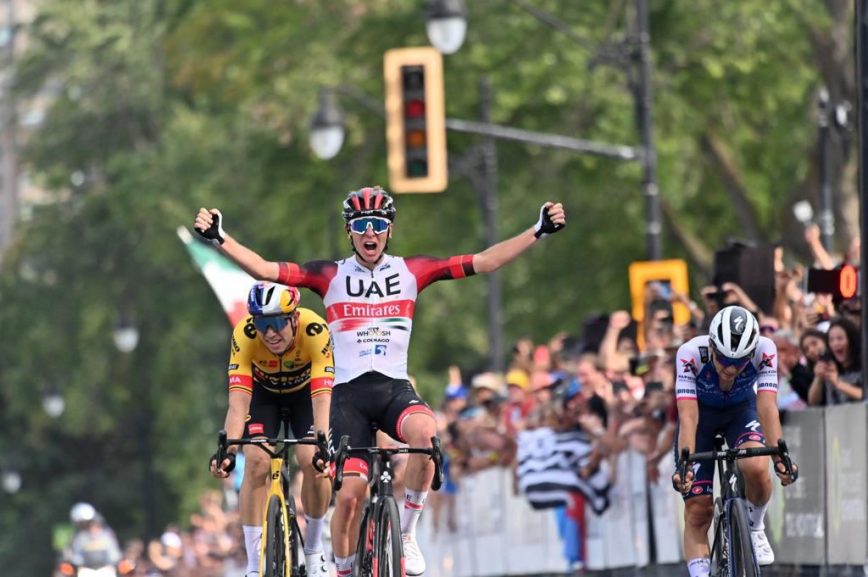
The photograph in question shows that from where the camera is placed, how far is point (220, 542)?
113 ft

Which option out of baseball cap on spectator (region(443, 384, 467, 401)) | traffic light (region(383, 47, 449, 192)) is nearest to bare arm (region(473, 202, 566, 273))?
A: baseball cap on spectator (region(443, 384, 467, 401))

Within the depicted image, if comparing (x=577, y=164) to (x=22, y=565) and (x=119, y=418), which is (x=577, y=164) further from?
(x=22, y=565)

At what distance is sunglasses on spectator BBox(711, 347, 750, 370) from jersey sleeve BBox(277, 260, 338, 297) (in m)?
2.23

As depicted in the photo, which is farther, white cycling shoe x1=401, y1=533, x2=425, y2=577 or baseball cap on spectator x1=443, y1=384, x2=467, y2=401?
baseball cap on spectator x1=443, y1=384, x2=467, y2=401

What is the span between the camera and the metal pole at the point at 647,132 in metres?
28.1

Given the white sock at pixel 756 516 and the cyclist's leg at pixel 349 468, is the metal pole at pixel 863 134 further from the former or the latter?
A: the cyclist's leg at pixel 349 468

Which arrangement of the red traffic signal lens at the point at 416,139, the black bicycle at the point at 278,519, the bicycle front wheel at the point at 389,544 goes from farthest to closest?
1. the red traffic signal lens at the point at 416,139
2. the black bicycle at the point at 278,519
3. the bicycle front wheel at the point at 389,544

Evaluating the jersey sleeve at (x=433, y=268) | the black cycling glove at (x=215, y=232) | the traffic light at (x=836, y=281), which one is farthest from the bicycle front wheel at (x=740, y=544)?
the traffic light at (x=836, y=281)

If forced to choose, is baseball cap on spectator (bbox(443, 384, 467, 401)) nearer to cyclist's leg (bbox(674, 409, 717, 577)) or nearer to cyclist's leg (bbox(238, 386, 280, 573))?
cyclist's leg (bbox(238, 386, 280, 573))

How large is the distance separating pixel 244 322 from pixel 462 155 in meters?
22.3

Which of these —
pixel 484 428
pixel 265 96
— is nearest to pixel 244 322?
pixel 484 428

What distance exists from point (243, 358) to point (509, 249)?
166 cm

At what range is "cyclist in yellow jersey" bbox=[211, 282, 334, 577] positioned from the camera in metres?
15.0

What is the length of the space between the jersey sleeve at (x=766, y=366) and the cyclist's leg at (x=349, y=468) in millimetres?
2160
